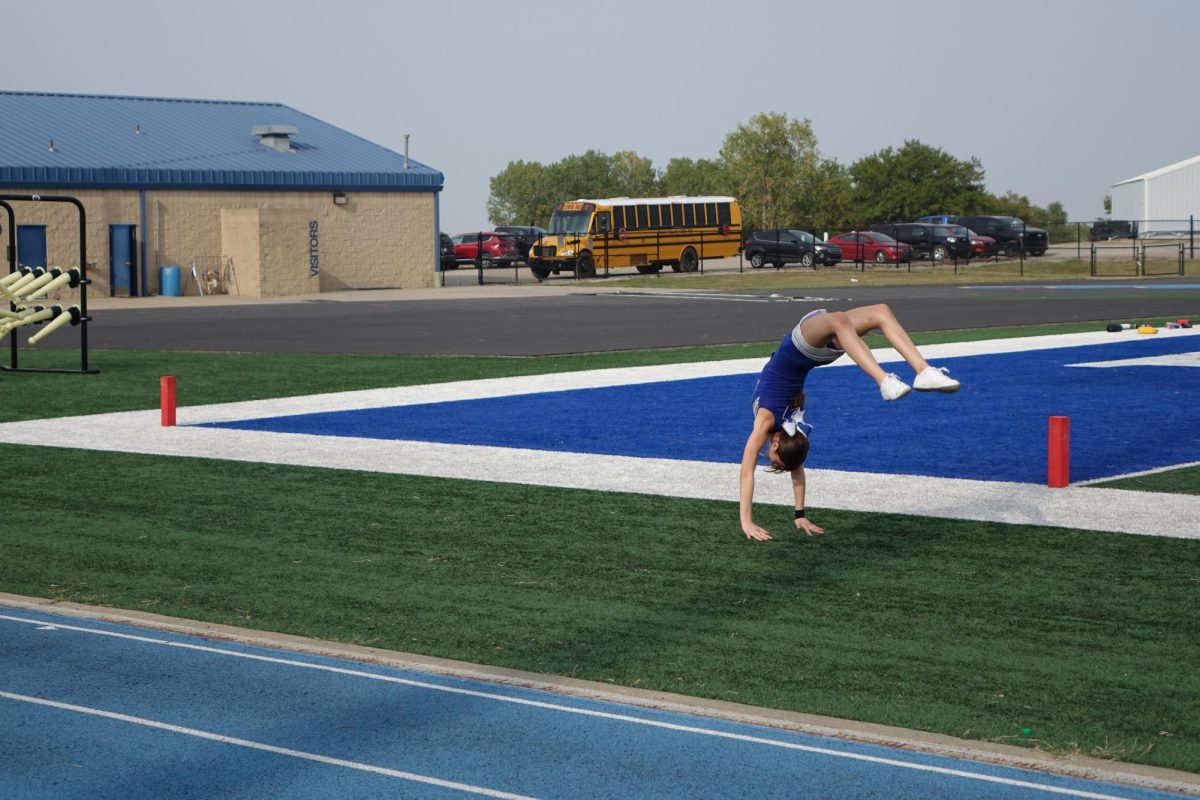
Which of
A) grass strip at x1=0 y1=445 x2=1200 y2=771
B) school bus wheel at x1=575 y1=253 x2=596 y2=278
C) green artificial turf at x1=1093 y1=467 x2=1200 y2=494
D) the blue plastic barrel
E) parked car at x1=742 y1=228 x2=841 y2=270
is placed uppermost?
parked car at x1=742 y1=228 x2=841 y2=270

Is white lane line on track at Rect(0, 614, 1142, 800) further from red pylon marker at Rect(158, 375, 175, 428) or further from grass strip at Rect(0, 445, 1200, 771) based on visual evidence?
red pylon marker at Rect(158, 375, 175, 428)

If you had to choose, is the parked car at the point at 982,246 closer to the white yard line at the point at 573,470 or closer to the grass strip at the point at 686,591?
the white yard line at the point at 573,470

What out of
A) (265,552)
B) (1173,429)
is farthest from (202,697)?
(1173,429)

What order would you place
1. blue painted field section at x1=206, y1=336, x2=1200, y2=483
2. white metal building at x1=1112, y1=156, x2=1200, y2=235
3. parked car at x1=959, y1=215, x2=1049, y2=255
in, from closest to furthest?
blue painted field section at x1=206, y1=336, x2=1200, y2=483 < parked car at x1=959, y1=215, x2=1049, y2=255 < white metal building at x1=1112, y1=156, x2=1200, y2=235

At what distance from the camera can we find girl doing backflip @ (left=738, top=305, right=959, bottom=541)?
28.6 feet

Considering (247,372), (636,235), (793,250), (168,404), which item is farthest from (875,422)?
(793,250)

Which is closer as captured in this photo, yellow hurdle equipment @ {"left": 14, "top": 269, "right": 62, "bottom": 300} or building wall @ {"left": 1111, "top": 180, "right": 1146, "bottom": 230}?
yellow hurdle equipment @ {"left": 14, "top": 269, "right": 62, "bottom": 300}

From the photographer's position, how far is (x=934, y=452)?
13766 millimetres

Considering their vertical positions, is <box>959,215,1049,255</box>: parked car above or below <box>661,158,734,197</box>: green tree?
below

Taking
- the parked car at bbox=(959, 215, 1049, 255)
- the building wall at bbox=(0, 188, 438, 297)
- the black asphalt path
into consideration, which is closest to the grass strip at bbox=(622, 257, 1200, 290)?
the parked car at bbox=(959, 215, 1049, 255)

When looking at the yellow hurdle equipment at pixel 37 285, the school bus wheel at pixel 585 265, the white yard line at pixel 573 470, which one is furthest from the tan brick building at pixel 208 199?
the white yard line at pixel 573 470

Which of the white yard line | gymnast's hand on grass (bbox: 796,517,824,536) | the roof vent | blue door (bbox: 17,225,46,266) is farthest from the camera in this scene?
the roof vent

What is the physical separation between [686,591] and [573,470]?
417cm

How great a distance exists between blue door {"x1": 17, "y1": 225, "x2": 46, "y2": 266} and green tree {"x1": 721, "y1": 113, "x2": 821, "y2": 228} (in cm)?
6247
